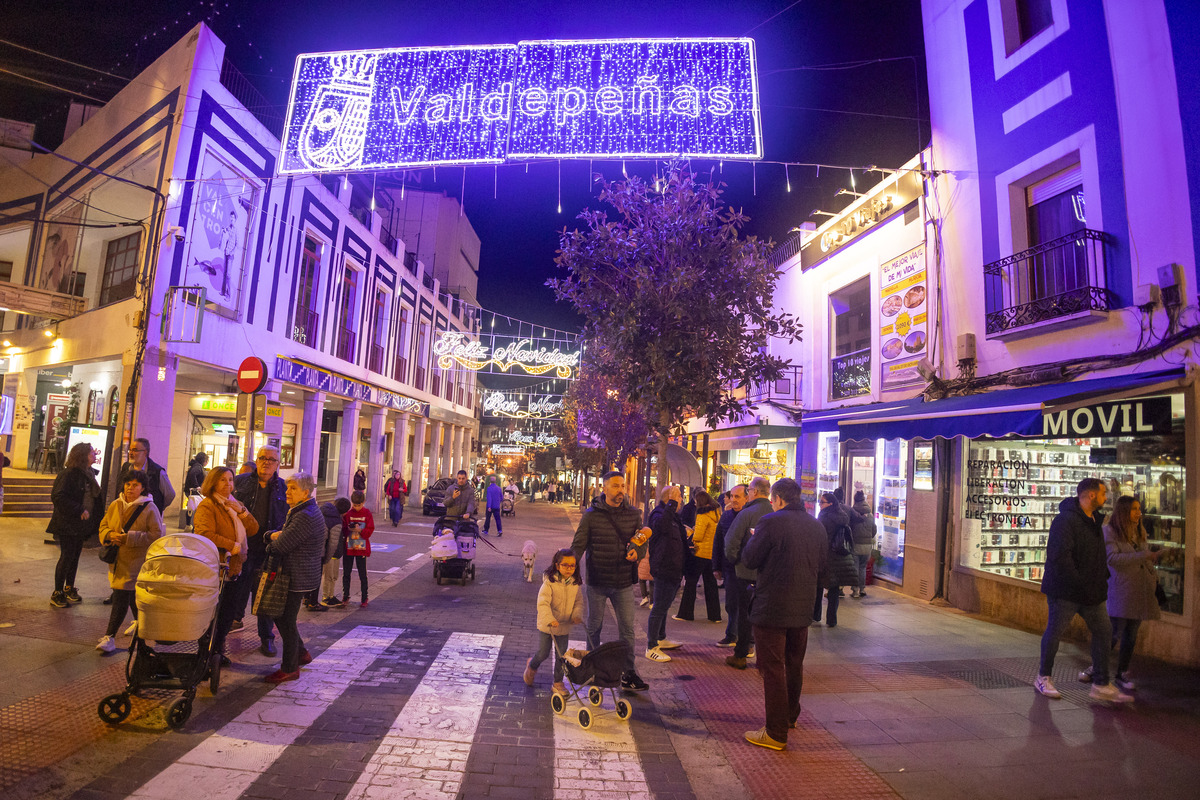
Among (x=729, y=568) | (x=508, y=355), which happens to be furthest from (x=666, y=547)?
(x=508, y=355)

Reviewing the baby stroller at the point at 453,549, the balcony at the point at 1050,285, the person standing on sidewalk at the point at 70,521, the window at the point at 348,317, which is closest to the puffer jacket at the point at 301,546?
the person standing on sidewalk at the point at 70,521

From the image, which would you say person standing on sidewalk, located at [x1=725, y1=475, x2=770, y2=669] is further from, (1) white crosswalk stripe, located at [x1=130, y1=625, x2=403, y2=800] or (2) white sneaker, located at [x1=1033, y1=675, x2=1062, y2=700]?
(1) white crosswalk stripe, located at [x1=130, y1=625, x2=403, y2=800]

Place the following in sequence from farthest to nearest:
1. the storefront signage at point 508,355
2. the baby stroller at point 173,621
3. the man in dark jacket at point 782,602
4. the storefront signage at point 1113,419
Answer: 1. the storefront signage at point 508,355
2. the storefront signage at point 1113,419
3. the man in dark jacket at point 782,602
4. the baby stroller at point 173,621

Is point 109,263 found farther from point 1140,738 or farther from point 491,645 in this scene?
point 1140,738

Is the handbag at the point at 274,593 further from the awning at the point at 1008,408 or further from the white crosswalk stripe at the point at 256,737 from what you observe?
the awning at the point at 1008,408

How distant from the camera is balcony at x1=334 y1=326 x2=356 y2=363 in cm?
2022

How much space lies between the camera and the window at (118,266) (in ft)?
45.5

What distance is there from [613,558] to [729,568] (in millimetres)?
2194

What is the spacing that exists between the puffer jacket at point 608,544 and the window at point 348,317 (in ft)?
56.5

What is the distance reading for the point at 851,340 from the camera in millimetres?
13930

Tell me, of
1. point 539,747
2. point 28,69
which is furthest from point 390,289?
point 539,747

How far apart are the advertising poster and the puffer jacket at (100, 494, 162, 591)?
28.8 ft

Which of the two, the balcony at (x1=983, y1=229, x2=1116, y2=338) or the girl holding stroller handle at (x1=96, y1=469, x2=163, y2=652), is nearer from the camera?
the girl holding stroller handle at (x1=96, y1=469, x2=163, y2=652)

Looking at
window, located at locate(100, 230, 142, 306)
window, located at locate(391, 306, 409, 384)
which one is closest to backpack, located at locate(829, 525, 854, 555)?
window, located at locate(100, 230, 142, 306)
